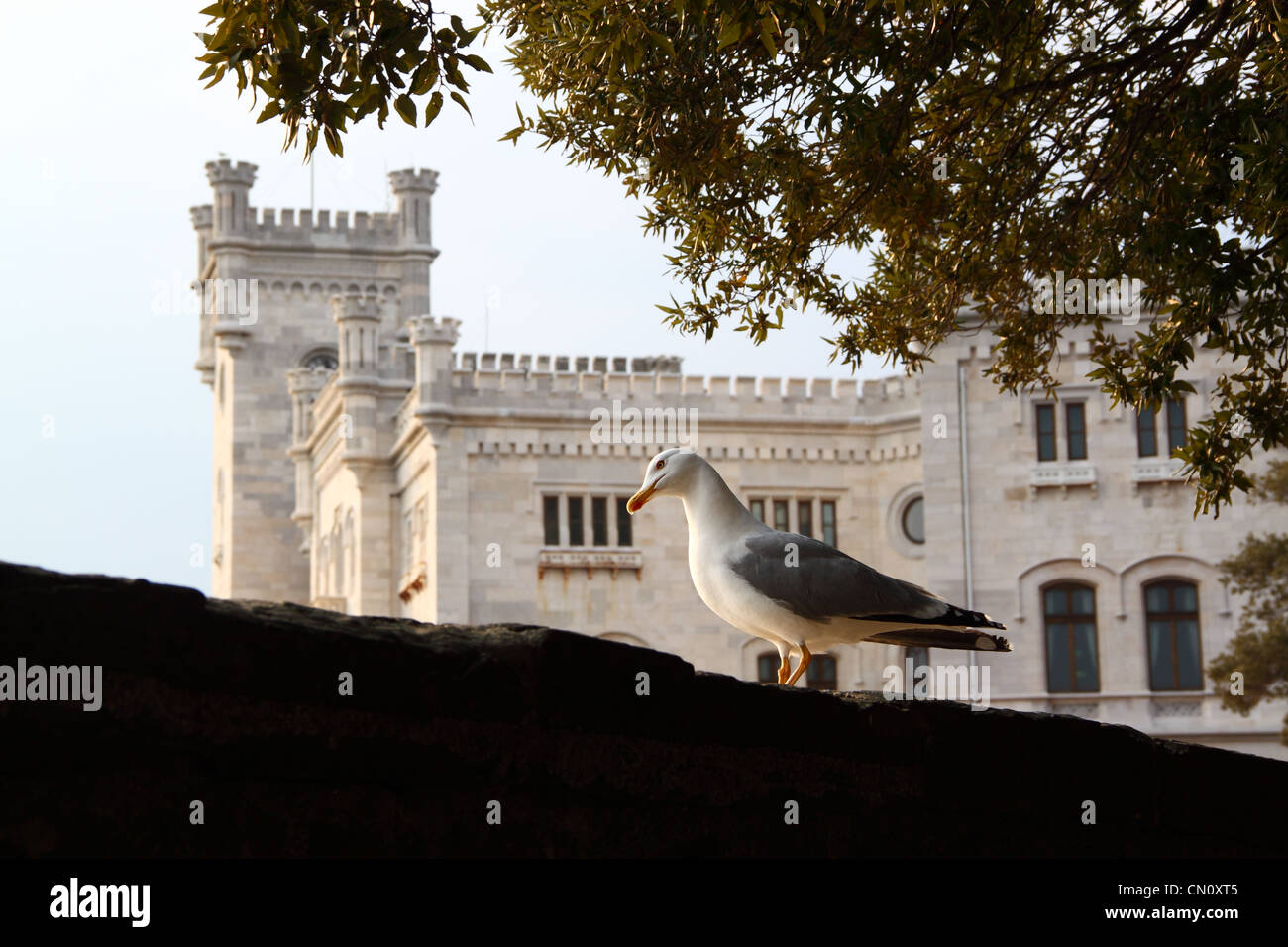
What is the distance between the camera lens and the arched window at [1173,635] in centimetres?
3319

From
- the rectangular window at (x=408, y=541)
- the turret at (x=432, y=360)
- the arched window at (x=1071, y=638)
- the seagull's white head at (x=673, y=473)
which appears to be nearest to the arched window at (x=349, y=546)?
the rectangular window at (x=408, y=541)

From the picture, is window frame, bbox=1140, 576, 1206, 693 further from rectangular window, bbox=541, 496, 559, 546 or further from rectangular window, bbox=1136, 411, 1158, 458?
rectangular window, bbox=541, 496, 559, 546

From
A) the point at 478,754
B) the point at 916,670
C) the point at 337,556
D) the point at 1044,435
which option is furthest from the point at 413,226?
the point at 478,754

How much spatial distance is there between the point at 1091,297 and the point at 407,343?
35249 mm

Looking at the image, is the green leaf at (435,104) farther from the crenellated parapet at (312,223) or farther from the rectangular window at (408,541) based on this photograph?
the crenellated parapet at (312,223)

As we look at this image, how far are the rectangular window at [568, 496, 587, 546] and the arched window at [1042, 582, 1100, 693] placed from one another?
11.3m

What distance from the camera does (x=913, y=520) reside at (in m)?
40.8

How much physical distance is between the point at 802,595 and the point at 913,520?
115ft

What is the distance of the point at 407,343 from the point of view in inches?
1797

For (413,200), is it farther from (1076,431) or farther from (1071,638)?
(1071,638)

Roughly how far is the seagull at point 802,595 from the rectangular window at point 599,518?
110 feet

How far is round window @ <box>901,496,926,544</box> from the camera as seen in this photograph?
4069 cm
